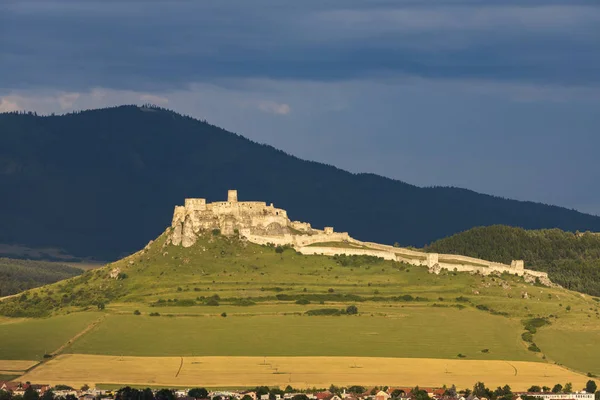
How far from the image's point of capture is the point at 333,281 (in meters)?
160

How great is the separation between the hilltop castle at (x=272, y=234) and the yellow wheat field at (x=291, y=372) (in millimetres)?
33576

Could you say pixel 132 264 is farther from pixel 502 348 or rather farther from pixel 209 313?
pixel 502 348

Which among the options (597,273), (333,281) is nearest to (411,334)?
(333,281)

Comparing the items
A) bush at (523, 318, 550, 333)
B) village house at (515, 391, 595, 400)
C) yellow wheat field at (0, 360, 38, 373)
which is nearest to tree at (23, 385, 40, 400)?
yellow wheat field at (0, 360, 38, 373)

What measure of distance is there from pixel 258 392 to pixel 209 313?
119 feet

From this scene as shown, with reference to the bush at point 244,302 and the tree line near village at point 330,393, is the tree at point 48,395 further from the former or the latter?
the bush at point 244,302

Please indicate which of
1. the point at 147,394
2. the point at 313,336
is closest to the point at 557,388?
the point at 313,336

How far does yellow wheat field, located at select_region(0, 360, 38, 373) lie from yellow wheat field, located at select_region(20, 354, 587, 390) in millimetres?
1283

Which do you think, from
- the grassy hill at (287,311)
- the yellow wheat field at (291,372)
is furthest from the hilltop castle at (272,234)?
the yellow wheat field at (291,372)

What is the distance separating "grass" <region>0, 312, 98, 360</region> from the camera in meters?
135

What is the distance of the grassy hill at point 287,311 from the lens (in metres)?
137

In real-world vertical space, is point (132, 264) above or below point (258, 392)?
above

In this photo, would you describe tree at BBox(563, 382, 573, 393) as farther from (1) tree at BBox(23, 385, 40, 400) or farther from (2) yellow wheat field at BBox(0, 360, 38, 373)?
(2) yellow wheat field at BBox(0, 360, 38, 373)

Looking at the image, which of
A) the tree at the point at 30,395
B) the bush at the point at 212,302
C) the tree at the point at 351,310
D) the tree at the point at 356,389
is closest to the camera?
the tree at the point at 30,395
